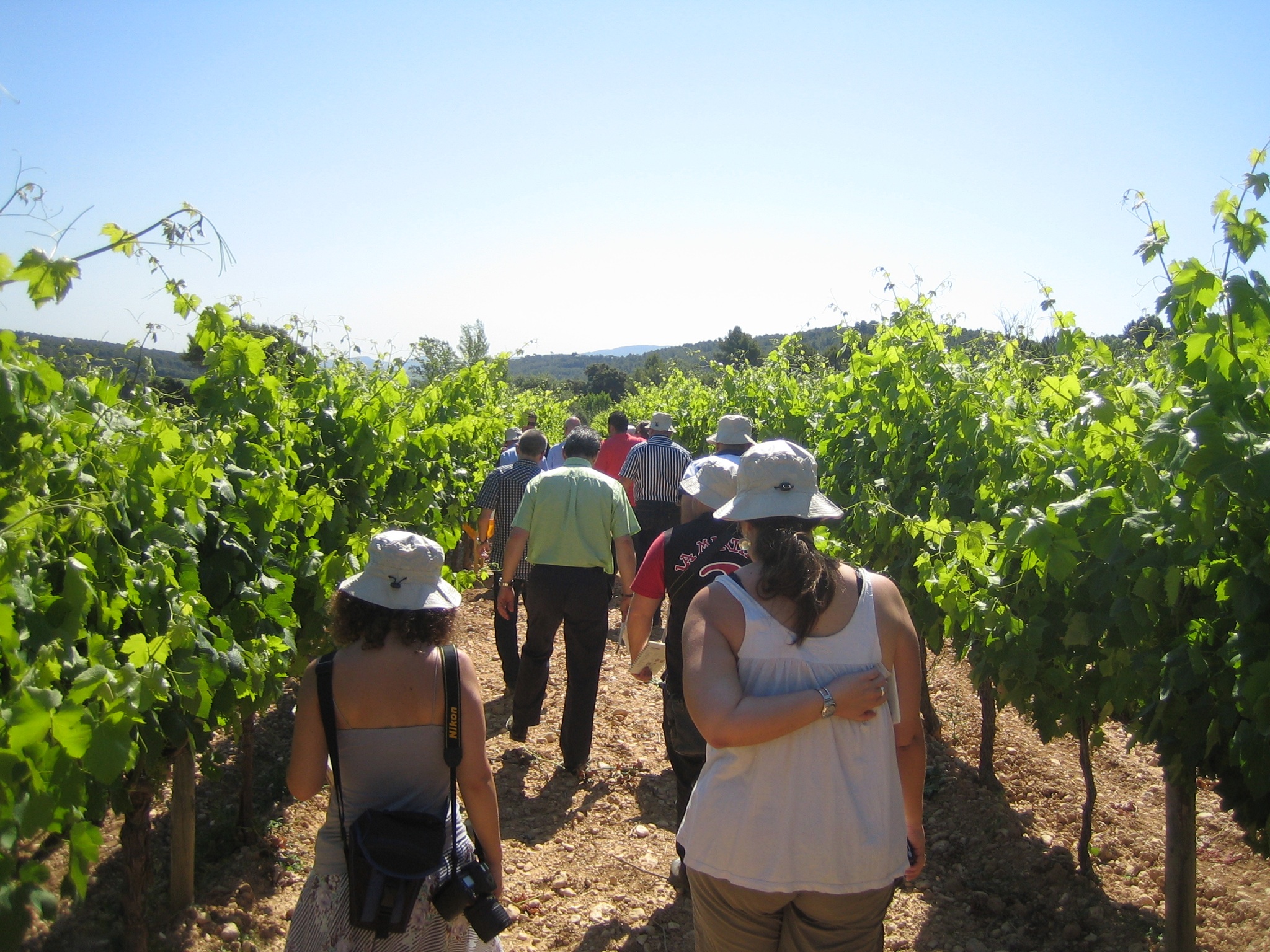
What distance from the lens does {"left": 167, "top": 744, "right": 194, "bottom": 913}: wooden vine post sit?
3.41 metres

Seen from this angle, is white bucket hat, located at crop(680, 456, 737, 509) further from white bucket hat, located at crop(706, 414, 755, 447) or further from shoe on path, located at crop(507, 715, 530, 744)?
shoe on path, located at crop(507, 715, 530, 744)

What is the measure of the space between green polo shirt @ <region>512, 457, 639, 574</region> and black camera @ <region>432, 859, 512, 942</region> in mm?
2595

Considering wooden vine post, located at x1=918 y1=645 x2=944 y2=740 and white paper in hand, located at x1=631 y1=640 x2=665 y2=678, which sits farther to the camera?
wooden vine post, located at x1=918 y1=645 x2=944 y2=740

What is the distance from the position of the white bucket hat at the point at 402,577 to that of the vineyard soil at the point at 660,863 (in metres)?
0.83

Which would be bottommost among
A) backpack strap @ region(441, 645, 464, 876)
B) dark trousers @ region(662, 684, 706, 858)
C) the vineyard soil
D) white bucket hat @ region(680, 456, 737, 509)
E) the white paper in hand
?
the vineyard soil

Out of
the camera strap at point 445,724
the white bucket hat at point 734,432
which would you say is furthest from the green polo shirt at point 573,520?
the camera strap at point 445,724

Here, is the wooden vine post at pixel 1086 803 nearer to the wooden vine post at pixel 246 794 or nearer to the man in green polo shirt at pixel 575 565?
the man in green polo shirt at pixel 575 565

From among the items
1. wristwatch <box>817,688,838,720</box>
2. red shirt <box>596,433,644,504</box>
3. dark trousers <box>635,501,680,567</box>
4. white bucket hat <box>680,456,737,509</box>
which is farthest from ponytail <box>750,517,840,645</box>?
red shirt <box>596,433,644,504</box>

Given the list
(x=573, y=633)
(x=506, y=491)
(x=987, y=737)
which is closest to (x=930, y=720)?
(x=987, y=737)

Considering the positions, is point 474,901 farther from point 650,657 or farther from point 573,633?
point 573,633

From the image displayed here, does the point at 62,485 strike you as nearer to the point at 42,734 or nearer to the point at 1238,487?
the point at 42,734

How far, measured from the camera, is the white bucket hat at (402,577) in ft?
7.24

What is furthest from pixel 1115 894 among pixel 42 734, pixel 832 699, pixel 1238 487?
pixel 42 734

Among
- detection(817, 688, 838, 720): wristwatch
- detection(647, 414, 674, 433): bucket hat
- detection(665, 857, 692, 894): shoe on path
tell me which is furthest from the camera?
detection(647, 414, 674, 433): bucket hat
